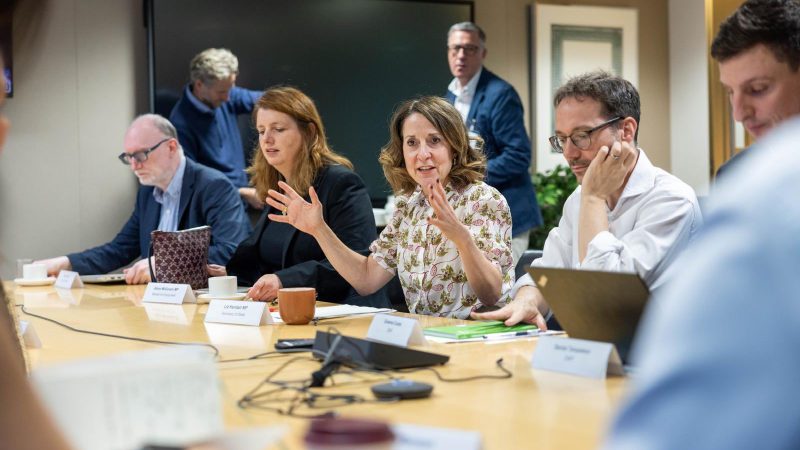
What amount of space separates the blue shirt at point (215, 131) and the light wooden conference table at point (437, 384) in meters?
2.72

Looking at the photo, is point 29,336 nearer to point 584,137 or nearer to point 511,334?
point 511,334

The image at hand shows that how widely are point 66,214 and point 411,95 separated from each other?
2212 mm

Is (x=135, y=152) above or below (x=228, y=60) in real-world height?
below

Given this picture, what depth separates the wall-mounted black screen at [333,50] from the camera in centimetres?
528

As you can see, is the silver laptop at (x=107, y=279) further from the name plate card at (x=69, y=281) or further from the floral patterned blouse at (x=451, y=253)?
the floral patterned blouse at (x=451, y=253)

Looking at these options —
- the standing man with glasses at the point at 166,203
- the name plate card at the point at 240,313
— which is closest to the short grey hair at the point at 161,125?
the standing man with glasses at the point at 166,203

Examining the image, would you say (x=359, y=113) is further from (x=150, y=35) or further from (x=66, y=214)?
(x=66, y=214)

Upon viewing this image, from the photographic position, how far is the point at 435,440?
0.93m

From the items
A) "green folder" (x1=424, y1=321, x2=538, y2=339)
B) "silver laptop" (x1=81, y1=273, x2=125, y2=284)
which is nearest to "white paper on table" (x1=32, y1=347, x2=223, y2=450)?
"green folder" (x1=424, y1=321, x2=538, y2=339)

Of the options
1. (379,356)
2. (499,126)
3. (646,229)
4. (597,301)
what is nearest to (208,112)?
(499,126)

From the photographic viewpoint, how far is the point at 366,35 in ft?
19.1

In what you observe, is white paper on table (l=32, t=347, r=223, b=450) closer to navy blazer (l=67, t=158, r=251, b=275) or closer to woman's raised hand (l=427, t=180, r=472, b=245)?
woman's raised hand (l=427, t=180, r=472, b=245)

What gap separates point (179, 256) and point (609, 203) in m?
1.46

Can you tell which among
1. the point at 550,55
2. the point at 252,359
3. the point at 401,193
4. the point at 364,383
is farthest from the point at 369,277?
the point at 550,55
